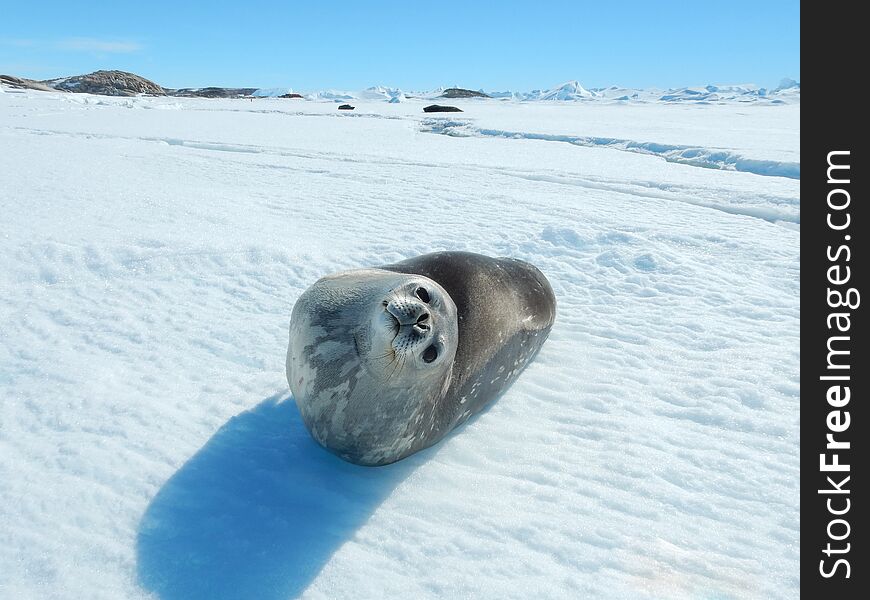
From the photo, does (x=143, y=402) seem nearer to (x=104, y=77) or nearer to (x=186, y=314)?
(x=186, y=314)

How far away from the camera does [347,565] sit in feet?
5.87

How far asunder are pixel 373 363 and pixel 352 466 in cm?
45

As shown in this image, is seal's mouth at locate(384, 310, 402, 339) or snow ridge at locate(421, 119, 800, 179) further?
snow ridge at locate(421, 119, 800, 179)

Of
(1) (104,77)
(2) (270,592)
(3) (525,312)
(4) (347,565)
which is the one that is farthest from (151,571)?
(1) (104,77)

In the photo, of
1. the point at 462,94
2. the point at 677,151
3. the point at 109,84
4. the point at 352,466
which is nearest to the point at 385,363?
the point at 352,466

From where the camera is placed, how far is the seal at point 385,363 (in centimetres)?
198

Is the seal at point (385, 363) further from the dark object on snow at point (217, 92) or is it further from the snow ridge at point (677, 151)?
the dark object on snow at point (217, 92)

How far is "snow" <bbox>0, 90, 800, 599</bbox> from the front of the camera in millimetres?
1788

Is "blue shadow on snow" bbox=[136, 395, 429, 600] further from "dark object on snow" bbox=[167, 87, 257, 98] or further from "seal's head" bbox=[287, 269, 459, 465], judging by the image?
"dark object on snow" bbox=[167, 87, 257, 98]

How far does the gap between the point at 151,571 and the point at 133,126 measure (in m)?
14.0

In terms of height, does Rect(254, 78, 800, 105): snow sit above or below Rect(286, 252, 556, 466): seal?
above

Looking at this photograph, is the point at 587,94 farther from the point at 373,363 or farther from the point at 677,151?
the point at 373,363

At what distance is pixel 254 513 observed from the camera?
1.93 metres

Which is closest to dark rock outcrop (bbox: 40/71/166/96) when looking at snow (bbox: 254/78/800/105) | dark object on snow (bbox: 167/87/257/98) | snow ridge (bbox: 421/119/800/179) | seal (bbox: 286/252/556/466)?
dark object on snow (bbox: 167/87/257/98)
